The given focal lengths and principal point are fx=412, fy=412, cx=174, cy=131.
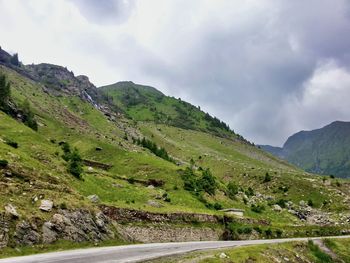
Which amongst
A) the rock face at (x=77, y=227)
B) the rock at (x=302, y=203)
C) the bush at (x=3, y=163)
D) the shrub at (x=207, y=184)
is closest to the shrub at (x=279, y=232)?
the shrub at (x=207, y=184)

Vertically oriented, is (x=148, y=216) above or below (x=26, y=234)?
above

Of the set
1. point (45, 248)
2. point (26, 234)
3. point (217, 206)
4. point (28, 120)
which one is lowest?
point (45, 248)

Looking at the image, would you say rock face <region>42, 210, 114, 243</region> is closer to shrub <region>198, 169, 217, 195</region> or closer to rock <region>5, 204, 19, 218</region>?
rock <region>5, 204, 19, 218</region>

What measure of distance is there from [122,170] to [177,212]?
3622 cm

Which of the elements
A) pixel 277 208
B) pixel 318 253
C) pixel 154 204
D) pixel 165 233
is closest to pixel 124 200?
pixel 154 204

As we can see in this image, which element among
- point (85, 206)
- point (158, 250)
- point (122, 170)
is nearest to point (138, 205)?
point (85, 206)

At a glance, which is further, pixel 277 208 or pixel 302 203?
pixel 302 203

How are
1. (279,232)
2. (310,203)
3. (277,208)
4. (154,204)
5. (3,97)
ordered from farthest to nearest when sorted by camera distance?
(3,97)
(310,203)
(277,208)
(279,232)
(154,204)

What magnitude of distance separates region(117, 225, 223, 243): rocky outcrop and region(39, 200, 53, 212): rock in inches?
433

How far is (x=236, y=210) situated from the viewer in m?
78.8

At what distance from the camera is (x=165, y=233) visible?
5866cm

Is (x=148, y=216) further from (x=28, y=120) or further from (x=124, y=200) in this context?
(x=28, y=120)

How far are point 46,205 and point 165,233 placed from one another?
69.5 ft

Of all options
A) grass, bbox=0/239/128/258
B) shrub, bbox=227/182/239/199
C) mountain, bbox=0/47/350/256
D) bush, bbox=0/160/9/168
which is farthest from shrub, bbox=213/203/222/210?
bush, bbox=0/160/9/168
